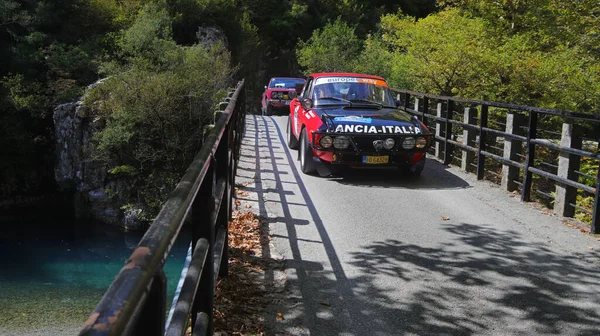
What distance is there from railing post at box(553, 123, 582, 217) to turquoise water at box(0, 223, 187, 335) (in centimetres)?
812

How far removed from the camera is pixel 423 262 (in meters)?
5.90

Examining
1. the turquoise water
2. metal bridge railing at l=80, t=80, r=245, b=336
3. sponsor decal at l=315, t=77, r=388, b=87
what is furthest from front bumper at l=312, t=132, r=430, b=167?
metal bridge railing at l=80, t=80, r=245, b=336

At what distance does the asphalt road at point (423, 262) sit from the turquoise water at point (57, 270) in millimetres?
5757

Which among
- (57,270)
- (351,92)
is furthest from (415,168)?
(57,270)

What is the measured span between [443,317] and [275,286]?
148 centimetres

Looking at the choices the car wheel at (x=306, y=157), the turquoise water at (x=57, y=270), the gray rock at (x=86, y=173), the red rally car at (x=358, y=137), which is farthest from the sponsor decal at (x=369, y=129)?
the gray rock at (x=86, y=173)

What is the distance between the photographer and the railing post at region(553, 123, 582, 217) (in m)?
7.79

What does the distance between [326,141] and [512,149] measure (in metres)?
3.10

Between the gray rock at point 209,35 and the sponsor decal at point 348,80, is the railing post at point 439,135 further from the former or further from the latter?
the gray rock at point 209,35

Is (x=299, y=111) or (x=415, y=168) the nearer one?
(x=415, y=168)

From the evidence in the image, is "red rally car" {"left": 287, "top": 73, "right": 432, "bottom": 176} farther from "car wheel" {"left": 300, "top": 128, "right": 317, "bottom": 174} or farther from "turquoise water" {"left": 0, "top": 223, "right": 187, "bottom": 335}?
"turquoise water" {"left": 0, "top": 223, "right": 187, "bottom": 335}

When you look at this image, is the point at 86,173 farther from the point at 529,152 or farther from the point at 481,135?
the point at 529,152

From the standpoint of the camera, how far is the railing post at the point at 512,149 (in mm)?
9555

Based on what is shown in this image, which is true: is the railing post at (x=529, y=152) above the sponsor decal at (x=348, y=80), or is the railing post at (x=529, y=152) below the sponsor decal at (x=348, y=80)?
below
